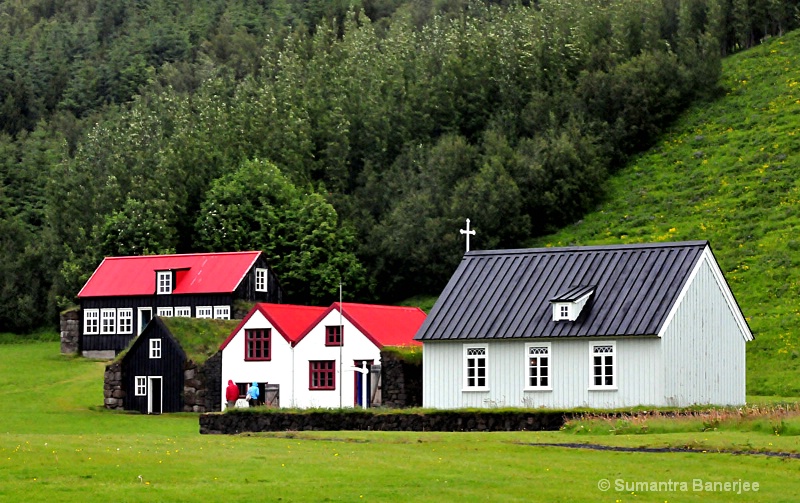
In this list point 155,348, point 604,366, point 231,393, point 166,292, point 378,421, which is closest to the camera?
point 378,421

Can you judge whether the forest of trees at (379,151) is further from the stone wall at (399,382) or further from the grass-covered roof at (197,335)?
the stone wall at (399,382)

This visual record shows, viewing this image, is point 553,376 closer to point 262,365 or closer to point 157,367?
point 262,365

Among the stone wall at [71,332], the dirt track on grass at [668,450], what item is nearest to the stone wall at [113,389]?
the stone wall at [71,332]

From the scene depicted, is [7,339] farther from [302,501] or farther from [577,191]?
[302,501]

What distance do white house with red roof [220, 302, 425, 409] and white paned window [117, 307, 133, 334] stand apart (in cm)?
2320

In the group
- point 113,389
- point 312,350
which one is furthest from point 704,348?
point 113,389

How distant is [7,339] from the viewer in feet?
351

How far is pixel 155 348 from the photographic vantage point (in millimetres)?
68875

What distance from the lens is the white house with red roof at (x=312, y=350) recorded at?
61.7m

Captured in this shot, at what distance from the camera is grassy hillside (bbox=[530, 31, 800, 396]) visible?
262 feet

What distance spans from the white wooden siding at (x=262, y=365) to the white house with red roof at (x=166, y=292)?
61.4ft

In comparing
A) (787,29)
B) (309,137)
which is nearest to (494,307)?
(309,137)

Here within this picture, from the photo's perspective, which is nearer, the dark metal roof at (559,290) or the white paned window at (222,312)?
the dark metal roof at (559,290)

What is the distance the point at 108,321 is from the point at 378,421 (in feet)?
154
